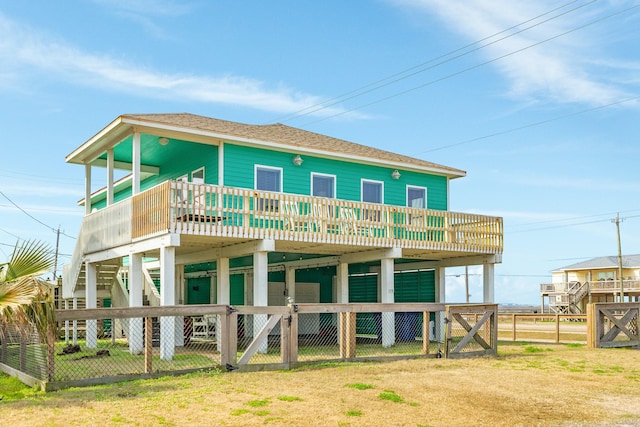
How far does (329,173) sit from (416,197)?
4.27 metres

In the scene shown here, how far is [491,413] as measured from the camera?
9547 millimetres

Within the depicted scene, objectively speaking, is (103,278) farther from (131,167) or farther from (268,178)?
(268,178)

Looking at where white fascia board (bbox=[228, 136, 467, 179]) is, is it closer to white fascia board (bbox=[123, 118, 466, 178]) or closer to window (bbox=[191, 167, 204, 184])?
white fascia board (bbox=[123, 118, 466, 178])

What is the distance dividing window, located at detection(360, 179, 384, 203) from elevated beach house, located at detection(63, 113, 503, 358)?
4cm

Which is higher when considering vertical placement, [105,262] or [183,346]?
[105,262]

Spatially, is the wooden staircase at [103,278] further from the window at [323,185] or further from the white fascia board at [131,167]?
the window at [323,185]

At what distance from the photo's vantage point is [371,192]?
24.7m

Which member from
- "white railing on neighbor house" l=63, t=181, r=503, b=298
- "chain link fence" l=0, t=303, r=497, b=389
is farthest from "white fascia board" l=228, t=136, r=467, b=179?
"chain link fence" l=0, t=303, r=497, b=389

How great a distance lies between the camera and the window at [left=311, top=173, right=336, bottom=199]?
904 inches

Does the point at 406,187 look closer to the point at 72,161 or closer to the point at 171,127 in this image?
the point at 171,127

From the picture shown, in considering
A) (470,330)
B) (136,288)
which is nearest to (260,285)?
(136,288)

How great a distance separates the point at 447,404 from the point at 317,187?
13.7 meters

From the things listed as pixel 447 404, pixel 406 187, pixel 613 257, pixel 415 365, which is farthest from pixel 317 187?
pixel 613 257

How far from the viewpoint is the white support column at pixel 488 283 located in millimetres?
24188
